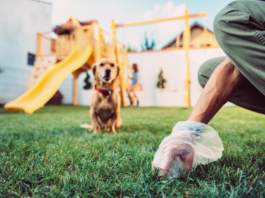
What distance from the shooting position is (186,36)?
732 cm

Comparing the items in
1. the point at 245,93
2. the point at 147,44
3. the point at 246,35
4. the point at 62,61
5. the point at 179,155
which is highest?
the point at 147,44

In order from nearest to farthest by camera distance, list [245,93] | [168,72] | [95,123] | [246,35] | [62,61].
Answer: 1. [246,35]
2. [245,93]
3. [95,123]
4. [62,61]
5. [168,72]

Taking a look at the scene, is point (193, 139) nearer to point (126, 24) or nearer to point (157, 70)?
point (126, 24)

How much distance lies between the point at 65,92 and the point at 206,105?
1203 centimetres

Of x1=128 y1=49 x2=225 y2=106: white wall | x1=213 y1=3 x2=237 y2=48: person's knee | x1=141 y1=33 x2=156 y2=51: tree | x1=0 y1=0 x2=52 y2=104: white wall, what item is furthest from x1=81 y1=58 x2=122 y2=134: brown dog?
x1=141 y1=33 x2=156 y2=51: tree

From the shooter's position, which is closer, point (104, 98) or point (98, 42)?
point (104, 98)

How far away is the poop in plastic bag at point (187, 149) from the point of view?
2.52ft

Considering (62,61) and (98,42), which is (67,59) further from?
(98,42)

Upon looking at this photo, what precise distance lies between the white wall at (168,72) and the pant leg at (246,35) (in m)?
9.35

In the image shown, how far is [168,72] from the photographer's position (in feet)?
34.7

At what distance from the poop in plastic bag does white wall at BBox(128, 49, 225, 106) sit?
9336 mm

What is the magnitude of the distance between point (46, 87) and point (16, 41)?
5508mm

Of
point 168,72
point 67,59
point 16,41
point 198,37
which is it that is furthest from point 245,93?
point 198,37

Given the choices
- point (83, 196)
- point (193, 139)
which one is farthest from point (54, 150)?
point (193, 139)
